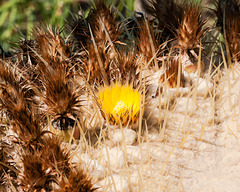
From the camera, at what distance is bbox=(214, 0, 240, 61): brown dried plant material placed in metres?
1.25

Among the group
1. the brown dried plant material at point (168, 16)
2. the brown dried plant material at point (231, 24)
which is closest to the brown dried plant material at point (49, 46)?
the brown dried plant material at point (168, 16)

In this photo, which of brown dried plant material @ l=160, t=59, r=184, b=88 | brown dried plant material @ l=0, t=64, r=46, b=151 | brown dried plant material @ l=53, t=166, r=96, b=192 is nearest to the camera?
brown dried plant material @ l=53, t=166, r=96, b=192

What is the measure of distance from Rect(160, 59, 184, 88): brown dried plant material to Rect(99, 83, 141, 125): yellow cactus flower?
16cm

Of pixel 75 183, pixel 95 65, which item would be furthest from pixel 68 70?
pixel 75 183

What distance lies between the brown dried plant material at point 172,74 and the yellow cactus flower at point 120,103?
16 centimetres

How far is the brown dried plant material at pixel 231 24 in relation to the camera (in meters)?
1.25

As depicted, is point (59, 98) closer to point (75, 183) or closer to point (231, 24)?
point (75, 183)

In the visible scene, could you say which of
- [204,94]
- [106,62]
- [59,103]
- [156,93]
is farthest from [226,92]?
[59,103]

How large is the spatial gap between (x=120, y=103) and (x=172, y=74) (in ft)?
0.72

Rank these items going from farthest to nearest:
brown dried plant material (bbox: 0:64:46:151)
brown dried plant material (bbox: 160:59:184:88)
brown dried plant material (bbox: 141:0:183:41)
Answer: brown dried plant material (bbox: 141:0:183:41)
brown dried plant material (bbox: 160:59:184:88)
brown dried plant material (bbox: 0:64:46:151)

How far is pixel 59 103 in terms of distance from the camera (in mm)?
938

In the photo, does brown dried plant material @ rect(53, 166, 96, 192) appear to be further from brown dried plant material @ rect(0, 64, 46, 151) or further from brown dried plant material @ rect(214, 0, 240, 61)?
brown dried plant material @ rect(214, 0, 240, 61)

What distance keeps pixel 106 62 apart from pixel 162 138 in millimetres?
291

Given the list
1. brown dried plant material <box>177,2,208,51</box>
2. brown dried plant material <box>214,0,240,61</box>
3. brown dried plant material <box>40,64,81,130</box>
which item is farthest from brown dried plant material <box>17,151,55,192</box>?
brown dried plant material <box>214,0,240,61</box>
